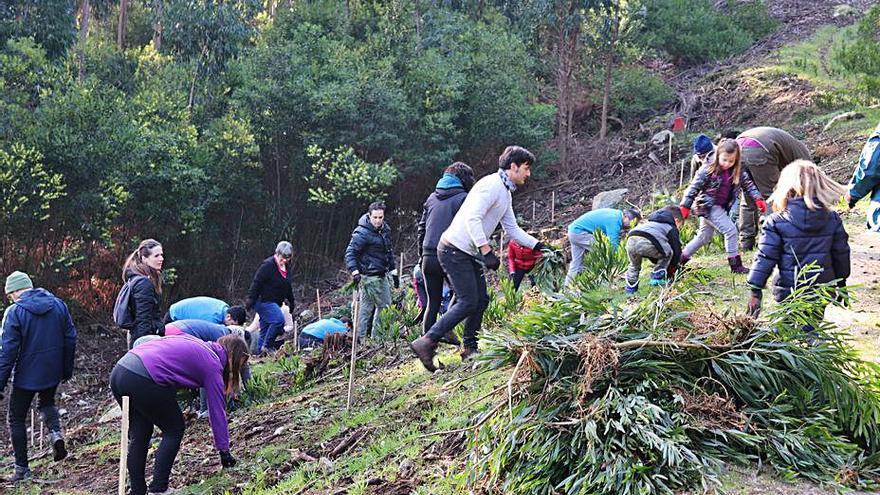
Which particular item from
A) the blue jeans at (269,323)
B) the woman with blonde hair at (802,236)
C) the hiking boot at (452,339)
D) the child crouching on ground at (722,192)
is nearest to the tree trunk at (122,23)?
the blue jeans at (269,323)

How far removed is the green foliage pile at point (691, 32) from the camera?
97.2 feet

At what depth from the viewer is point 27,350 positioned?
24.4 feet

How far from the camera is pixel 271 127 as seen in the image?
2092 centimetres

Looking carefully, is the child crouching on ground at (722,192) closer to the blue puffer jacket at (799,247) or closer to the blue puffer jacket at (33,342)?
the blue puffer jacket at (799,247)

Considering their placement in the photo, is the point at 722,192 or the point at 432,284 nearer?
the point at 432,284

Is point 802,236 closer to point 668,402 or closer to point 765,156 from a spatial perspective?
point 668,402

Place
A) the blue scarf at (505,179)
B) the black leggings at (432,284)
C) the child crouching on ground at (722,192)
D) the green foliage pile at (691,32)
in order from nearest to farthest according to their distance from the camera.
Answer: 1. the blue scarf at (505,179)
2. the black leggings at (432,284)
3. the child crouching on ground at (722,192)
4. the green foliage pile at (691,32)

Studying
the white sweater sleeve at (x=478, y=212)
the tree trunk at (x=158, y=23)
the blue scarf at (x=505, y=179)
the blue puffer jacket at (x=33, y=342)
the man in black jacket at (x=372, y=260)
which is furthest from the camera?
the tree trunk at (x=158, y=23)

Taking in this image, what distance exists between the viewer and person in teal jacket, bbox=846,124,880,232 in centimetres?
562

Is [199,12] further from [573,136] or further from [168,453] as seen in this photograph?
[168,453]

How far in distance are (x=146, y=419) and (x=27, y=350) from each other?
2212mm

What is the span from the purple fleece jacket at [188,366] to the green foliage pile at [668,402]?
2476 mm

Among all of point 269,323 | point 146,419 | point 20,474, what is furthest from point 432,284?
point 269,323

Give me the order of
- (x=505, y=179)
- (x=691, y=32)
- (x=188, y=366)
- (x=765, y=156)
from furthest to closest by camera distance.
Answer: (x=691, y=32), (x=765, y=156), (x=505, y=179), (x=188, y=366)
